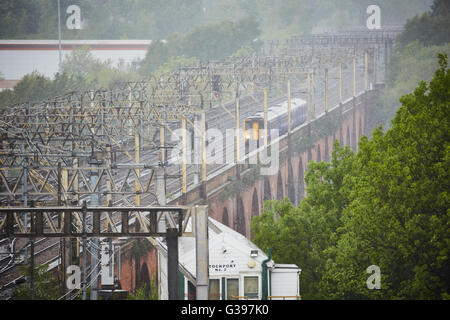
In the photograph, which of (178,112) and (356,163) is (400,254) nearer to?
(356,163)

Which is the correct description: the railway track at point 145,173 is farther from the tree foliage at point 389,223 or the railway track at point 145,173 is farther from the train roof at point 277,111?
the tree foliage at point 389,223

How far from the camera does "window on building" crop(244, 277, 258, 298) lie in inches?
866

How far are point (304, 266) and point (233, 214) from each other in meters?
15.5

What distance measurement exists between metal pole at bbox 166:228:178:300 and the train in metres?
32.4

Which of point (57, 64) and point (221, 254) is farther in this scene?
point (57, 64)

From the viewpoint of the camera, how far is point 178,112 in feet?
140

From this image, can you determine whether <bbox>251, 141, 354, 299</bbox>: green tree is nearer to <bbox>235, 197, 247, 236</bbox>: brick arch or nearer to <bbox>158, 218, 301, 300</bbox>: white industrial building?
<bbox>158, 218, 301, 300</bbox>: white industrial building

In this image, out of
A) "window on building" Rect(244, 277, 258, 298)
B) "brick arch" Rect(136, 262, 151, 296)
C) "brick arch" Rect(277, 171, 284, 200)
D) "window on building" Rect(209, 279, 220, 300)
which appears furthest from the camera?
"brick arch" Rect(277, 171, 284, 200)

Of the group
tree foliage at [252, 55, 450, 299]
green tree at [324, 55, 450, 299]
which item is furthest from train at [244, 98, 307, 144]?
green tree at [324, 55, 450, 299]

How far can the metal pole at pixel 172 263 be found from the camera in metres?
19.6

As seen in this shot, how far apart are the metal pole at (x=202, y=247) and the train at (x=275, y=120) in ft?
105

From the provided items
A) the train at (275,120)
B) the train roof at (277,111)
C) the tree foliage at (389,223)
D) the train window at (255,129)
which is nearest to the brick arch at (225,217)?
the train at (275,120)

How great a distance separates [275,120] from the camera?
54.8 meters

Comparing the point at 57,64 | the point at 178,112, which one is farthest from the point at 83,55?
the point at 178,112
